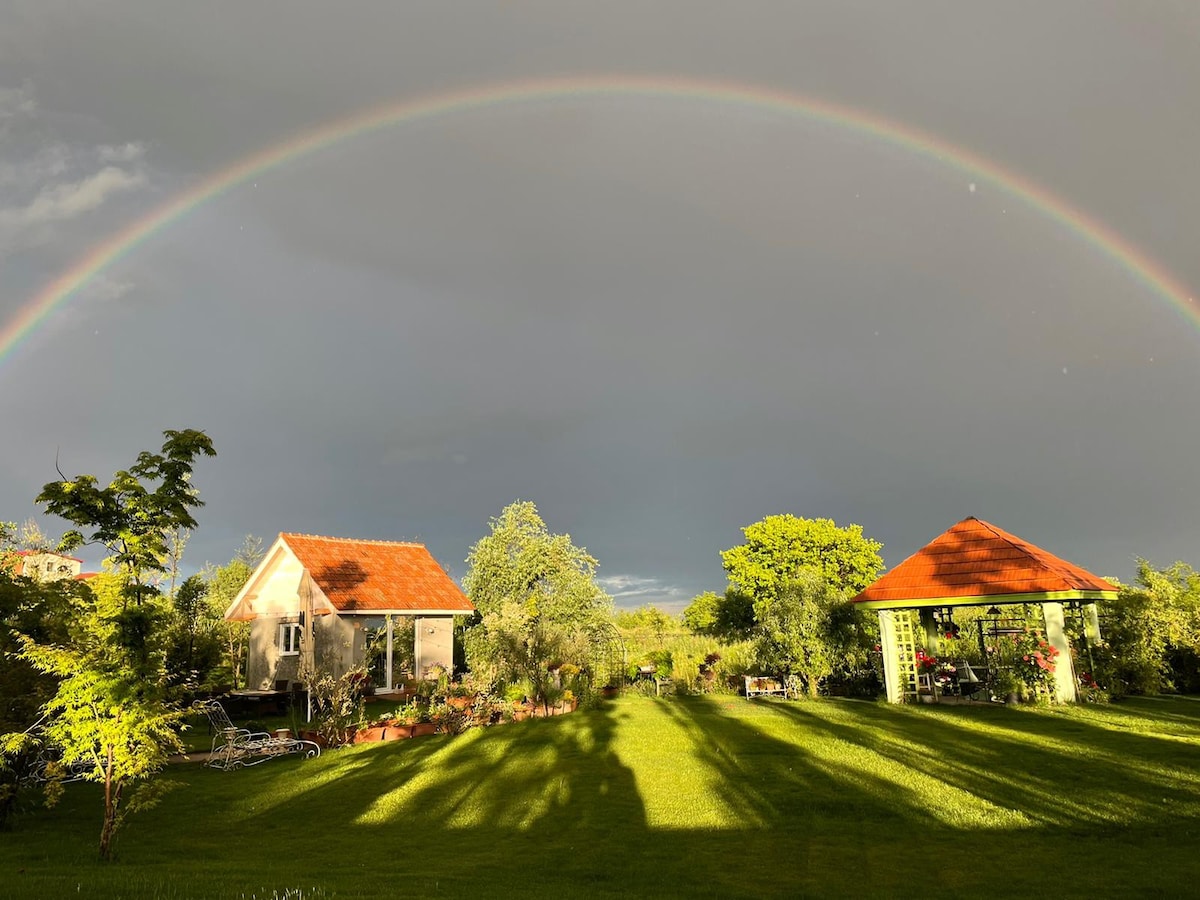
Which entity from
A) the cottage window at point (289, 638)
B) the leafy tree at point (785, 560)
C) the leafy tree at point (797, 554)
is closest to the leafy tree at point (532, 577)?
the cottage window at point (289, 638)

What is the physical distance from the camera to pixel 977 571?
63.6 feet

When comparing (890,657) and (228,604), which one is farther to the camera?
(228,604)

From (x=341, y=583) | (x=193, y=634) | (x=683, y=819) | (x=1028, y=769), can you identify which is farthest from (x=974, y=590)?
(x=193, y=634)

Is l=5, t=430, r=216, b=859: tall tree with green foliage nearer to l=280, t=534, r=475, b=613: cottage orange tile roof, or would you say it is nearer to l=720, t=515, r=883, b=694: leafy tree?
l=280, t=534, r=475, b=613: cottage orange tile roof

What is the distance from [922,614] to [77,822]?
68.9ft

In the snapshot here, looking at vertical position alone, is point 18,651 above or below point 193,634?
above

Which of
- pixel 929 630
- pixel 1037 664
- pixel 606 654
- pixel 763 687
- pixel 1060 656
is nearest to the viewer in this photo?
pixel 1037 664

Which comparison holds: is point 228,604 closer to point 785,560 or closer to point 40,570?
point 40,570

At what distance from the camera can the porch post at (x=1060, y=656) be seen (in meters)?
17.5

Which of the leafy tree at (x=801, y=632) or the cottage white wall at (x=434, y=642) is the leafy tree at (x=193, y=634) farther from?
the leafy tree at (x=801, y=632)

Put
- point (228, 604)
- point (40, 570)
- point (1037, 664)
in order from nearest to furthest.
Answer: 1. point (1037, 664)
2. point (40, 570)
3. point (228, 604)

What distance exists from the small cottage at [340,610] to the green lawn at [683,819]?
33.0 feet

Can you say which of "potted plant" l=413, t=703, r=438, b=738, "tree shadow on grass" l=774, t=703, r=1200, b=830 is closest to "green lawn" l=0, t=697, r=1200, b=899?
"tree shadow on grass" l=774, t=703, r=1200, b=830

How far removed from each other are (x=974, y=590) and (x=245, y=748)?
57.4ft
